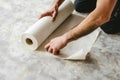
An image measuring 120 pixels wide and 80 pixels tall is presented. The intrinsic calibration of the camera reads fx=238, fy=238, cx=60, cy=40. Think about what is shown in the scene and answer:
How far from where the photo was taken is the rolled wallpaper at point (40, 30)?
1.73 meters

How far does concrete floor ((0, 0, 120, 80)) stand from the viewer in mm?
1631

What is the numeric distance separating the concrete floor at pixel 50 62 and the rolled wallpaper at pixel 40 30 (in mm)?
69

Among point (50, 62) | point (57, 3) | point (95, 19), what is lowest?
point (50, 62)

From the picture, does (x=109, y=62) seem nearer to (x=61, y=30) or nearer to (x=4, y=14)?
(x=61, y=30)

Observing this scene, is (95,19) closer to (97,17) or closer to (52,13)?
(97,17)

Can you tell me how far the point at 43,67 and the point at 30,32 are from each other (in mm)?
269

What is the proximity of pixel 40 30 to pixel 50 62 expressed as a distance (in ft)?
0.81

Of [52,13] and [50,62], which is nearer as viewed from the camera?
[50,62]

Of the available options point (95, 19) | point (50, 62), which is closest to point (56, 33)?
point (50, 62)

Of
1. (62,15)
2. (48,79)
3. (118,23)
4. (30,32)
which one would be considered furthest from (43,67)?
(118,23)

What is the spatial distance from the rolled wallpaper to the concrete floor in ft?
0.23

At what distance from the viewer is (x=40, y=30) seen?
1.76m

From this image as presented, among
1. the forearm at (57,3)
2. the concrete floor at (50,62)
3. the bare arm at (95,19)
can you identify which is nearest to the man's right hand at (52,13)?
the forearm at (57,3)

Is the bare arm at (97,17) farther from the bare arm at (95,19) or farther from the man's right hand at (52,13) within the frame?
the man's right hand at (52,13)
